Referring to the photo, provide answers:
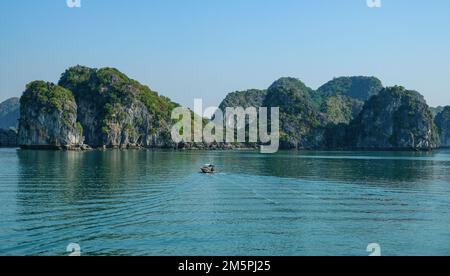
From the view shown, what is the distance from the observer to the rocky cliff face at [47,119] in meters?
172

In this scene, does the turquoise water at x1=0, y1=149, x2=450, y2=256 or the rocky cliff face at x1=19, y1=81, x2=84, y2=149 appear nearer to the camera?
the turquoise water at x1=0, y1=149, x2=450, y2=256

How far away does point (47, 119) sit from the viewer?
17538 centimetres

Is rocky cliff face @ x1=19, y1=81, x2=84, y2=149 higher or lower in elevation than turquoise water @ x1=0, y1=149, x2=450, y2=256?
higher

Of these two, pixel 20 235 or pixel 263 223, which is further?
pixel 263 223

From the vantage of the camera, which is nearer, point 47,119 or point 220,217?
point 220,217

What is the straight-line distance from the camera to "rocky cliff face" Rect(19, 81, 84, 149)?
172 m

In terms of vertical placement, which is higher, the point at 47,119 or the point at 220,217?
the point at 47,119

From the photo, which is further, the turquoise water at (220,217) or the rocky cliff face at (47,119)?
the rocky cliff face at (47,119)

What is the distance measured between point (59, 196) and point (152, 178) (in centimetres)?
1681

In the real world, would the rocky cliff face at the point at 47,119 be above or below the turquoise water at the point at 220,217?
above

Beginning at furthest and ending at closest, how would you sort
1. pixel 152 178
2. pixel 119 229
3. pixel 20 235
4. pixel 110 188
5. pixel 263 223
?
pixel 152 178 < pixel 110 188 < pixel 263 223 < pixel 119 229 < pixel 20 235
